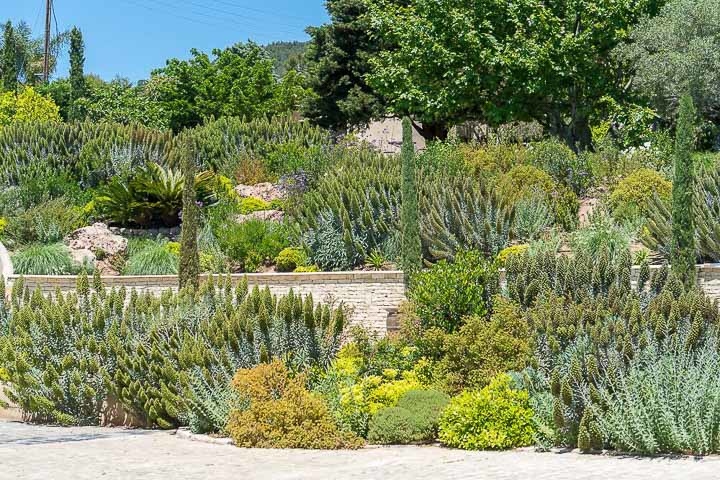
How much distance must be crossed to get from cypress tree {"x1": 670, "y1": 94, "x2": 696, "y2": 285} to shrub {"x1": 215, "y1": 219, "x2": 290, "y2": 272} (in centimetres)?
897

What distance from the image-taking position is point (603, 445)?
11.9 m

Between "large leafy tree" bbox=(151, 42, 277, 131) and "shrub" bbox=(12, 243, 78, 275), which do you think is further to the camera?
"large leafy tree" bbox=(151, 42, 277, 131)

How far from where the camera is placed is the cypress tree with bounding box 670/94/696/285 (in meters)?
17.4

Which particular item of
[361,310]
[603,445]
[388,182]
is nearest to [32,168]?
[388,182]

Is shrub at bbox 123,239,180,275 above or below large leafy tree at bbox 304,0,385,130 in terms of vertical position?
below

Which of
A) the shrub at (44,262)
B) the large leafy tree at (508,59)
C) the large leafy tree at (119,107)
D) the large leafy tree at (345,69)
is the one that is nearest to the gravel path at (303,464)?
the shrub at (44,262)

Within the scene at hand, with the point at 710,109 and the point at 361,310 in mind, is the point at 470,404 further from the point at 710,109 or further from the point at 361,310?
the point at 710,109

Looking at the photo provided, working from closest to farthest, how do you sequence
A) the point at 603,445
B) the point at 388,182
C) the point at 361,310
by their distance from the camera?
1. the point at 603,445
2. the point at 361,310
3. the point at 388,182

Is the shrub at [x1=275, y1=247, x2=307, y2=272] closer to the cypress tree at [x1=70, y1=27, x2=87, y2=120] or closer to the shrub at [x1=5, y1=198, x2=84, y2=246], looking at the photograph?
the shrub at [x1=5, y1=198, x2=84, y2=246]

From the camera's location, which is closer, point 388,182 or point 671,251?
point 671,251

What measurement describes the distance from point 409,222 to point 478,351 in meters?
5.92

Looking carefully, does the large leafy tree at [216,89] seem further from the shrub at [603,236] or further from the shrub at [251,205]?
the shrub at [603,236]

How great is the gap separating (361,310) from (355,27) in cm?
1913

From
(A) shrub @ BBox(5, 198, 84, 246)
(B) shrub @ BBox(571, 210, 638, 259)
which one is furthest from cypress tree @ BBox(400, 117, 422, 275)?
(A) shrub @ BBox(5, 198, 84, 246)
